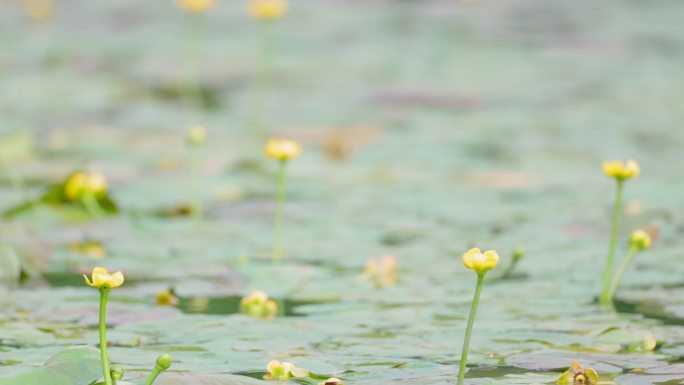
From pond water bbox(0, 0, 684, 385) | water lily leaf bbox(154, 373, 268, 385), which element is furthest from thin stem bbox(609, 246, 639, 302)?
water lily leaf bbox(154, 373, 268, 385)

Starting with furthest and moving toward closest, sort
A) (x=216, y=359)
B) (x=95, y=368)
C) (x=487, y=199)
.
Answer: (x=487, y=199)
(x=216, y=359)
(x=95, y=368)

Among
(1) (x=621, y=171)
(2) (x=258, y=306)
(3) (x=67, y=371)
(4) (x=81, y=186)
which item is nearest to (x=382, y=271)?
(2) (x=258, y=306)

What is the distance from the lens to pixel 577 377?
1623 mm

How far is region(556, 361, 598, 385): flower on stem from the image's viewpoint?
1.62 meters

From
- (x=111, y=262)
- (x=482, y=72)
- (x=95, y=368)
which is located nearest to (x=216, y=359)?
(x=95, y=368)

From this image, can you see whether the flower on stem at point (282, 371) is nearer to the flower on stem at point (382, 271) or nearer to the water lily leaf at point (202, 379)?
the water lily leaf at point (202, 379)

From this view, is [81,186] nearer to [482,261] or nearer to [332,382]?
[332,382]

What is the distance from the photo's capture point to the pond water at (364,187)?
1.91 metres

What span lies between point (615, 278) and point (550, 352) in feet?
1.61

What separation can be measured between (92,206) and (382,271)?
0.71m

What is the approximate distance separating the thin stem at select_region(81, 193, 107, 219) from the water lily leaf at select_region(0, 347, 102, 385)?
1.16m

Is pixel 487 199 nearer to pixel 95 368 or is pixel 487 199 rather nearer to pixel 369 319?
pixel 369 319

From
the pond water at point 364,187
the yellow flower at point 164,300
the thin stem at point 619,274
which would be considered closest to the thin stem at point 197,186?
A: the pond water at point 364,187

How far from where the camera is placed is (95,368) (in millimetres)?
1563
